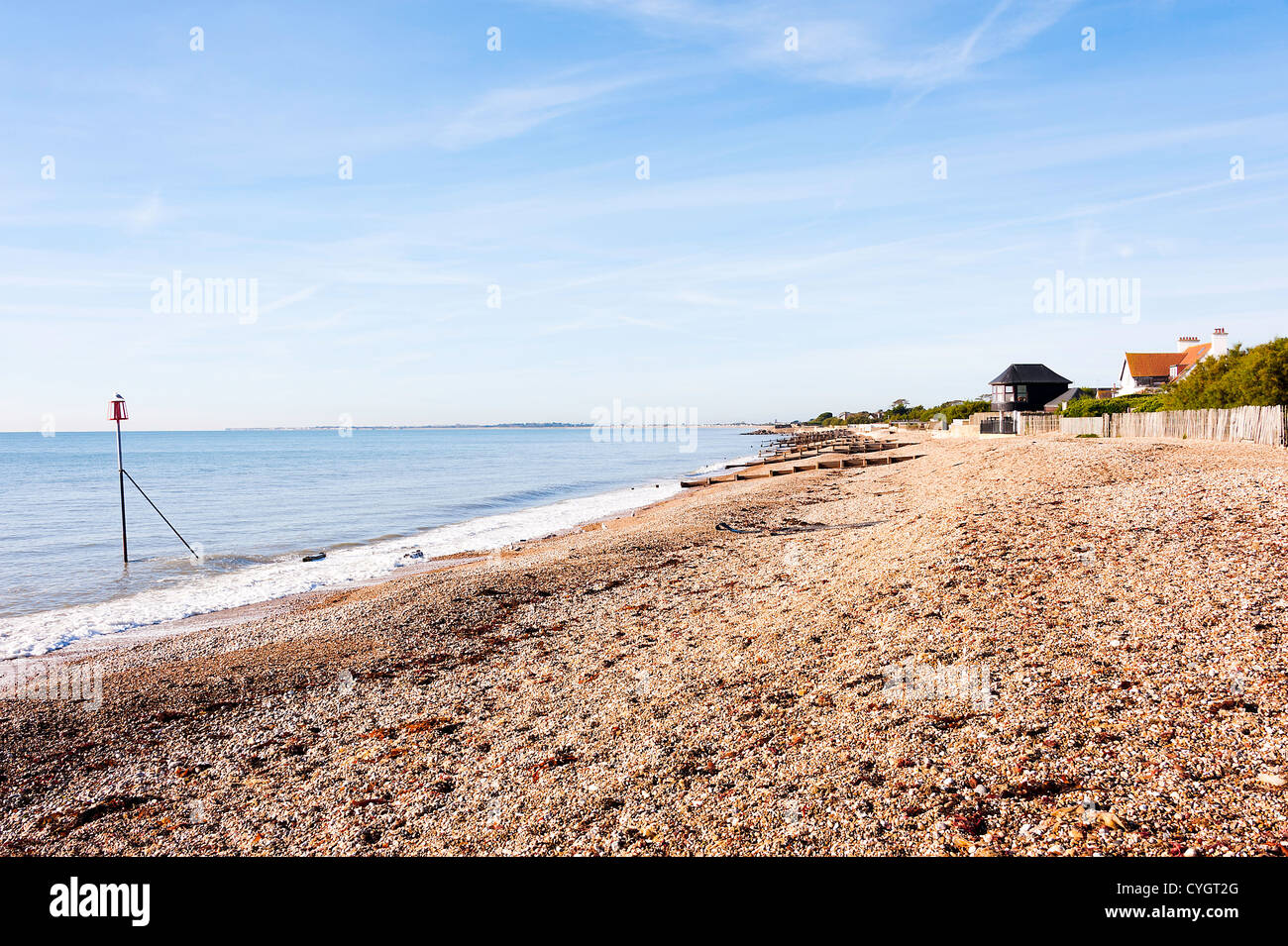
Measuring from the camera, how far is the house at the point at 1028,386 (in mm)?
77375

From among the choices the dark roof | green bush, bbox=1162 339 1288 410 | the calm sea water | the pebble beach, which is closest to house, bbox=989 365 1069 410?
the dark roof

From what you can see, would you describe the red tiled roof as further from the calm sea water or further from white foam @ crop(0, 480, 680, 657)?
white foam @ crop(0, 480, 680, 657)

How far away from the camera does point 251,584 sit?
15.1 metres

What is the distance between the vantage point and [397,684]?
771 centimetres

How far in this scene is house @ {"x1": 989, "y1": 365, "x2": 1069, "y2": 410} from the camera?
7738 centimetres

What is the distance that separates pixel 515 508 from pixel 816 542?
19.2 meters

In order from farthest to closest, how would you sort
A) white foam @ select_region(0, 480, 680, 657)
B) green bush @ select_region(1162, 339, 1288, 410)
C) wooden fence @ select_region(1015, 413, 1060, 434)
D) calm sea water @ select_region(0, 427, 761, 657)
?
wooden fence @ select_region(1015, 413, 1060, 434) → green bush @ select_region(1162, 339, 1288, 410) → calm sea water @ select_region(0, 427, 761, 657) → white foam @ select_region(0, 480, 680, 657)

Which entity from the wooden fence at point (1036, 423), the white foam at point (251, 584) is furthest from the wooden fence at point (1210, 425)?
the white foam at point (251, 584)

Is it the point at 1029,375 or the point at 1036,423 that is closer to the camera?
the point at 1036,423

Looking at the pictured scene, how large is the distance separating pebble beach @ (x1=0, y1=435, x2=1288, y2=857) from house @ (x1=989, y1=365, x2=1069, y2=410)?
73492mm

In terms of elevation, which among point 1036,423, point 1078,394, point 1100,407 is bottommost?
point 1036,423

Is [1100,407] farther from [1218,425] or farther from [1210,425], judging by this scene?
[1218,425]

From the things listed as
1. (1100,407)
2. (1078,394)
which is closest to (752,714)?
(1100,407)

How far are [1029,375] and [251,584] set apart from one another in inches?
3249
